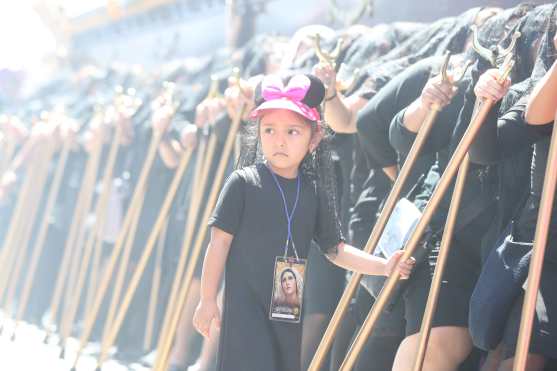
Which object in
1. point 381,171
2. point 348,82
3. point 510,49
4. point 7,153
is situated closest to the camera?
point 510,49

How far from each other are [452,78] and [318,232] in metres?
0.71

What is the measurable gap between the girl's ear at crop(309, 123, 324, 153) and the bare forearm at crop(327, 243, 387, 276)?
0.34m

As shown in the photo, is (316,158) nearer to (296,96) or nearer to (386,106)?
(296,96)

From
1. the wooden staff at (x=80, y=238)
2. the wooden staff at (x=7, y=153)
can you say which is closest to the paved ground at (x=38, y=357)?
the wooden staff at (x=80, y=238)

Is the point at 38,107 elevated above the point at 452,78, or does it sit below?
above

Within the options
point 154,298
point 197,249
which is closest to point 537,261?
point 197,249

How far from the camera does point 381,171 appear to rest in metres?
4.46

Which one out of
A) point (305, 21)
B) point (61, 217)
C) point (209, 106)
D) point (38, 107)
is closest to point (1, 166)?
point (61, 217)

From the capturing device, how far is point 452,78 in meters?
3.70

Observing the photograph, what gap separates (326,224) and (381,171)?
94cm

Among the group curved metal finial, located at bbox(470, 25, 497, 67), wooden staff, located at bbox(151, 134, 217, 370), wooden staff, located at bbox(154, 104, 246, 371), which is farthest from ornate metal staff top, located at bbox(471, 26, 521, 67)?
wooden staff, located at bbox(151, 134, 217, 370)

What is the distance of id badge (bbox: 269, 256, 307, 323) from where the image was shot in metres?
3.41

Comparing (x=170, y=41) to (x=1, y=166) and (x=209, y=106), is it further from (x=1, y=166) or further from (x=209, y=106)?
(x=209, y=106)

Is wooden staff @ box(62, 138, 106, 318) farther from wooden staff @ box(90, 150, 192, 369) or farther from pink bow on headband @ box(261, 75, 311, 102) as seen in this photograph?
pink bow on headband @ box(261, 75, 311, 102)
